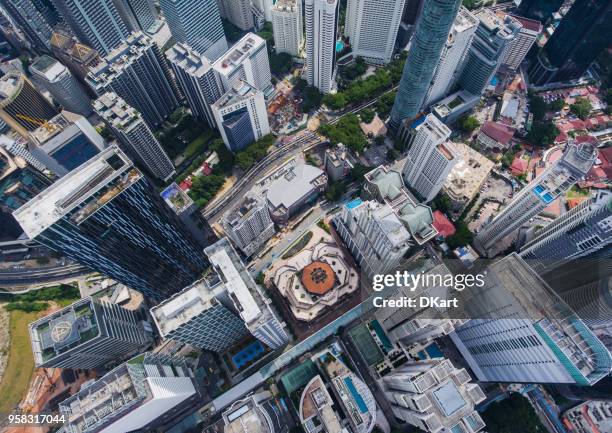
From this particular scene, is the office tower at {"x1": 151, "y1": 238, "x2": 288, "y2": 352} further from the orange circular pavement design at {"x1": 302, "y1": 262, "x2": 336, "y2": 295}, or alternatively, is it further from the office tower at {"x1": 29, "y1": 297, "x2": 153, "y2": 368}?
the orange circular pavement design at {"x1": 302, "y1": 262, "x2": 336, "y2": 295}

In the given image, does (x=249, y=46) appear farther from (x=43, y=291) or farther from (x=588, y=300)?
(x=588, y=300)

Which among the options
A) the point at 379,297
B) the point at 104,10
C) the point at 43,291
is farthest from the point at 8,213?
the point at 379,297

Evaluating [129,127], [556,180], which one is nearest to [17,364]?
[129,127]

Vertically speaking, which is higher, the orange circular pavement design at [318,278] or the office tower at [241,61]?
the office tower at [241,61]

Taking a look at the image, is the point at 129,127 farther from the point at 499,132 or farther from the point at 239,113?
the point at 499,132

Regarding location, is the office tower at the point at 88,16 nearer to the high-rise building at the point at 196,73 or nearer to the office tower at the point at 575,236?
the high-rise building at the point at 196,73

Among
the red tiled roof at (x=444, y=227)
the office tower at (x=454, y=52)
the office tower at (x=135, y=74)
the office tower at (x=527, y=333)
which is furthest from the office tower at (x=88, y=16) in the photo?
the office tower at (x=527, y=333)

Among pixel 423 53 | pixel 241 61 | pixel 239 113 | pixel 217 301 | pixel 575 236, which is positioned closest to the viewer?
pixel 217 301
